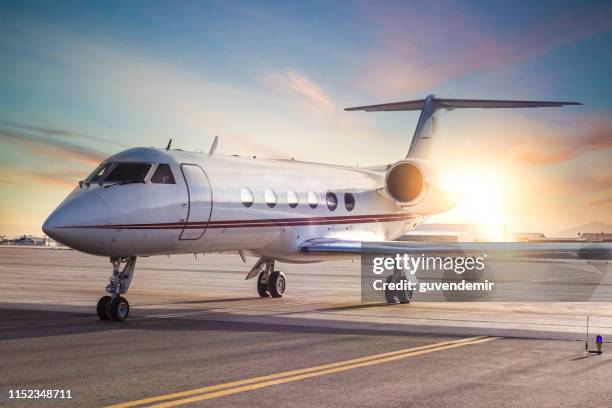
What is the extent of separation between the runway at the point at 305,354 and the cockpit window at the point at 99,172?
2.68m

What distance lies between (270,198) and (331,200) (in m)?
2.71

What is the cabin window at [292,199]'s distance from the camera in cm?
1773

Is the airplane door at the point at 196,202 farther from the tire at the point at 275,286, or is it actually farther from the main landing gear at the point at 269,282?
the tire at the point at 275,286

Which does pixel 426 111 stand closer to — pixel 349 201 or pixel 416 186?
pixel 416 186

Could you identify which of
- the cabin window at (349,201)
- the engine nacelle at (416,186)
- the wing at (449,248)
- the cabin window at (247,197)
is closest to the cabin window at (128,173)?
the cabin window at (247,197)

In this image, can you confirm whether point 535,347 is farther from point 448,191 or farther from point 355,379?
point 448,191

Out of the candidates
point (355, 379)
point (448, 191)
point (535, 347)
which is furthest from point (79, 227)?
point (448, 191)

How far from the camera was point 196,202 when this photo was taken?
579 inches

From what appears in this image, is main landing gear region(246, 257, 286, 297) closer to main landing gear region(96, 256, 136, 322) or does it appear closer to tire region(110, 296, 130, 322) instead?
main landing gear region(96, 256, 136, 322)

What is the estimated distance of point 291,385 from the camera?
7305mm

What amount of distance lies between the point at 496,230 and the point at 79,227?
296 ft

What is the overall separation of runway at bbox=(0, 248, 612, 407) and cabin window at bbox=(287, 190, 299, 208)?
2.47 meters

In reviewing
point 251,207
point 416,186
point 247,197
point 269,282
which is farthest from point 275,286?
point 416,186

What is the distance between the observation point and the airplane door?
1458 cm
